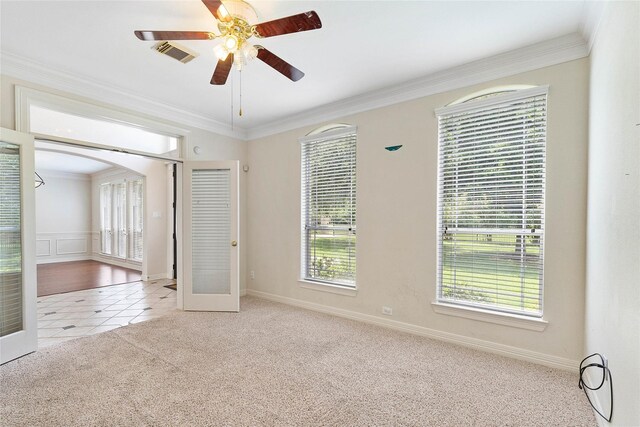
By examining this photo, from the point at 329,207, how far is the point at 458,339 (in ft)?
7.14

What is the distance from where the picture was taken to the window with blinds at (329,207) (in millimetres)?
3875

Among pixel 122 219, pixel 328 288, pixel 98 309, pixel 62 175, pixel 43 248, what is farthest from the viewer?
pixel 62 175

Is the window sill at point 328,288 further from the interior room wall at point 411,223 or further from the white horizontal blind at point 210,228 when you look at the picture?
the white horizontal blind at point 210,228

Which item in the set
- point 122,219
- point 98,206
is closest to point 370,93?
point 122,219

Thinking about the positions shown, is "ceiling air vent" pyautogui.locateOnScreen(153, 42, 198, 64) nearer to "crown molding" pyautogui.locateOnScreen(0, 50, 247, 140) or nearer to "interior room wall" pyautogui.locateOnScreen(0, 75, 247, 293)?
"crown molding" pyautogui.locateOnScreen(0, 50, 247, 140)

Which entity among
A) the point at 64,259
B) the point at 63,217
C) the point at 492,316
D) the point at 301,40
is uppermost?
the point at 301,40

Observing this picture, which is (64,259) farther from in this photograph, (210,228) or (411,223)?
(411,223)

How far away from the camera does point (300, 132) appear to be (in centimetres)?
434

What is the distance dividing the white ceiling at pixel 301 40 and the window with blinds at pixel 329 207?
0.75 m

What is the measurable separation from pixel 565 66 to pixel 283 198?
11.5 ft

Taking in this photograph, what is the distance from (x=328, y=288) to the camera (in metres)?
4.02

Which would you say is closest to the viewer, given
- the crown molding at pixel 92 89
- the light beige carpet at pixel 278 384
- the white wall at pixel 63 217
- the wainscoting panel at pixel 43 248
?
the light beige carpet at pixel 278 384

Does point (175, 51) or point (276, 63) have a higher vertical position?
point (175, 51)

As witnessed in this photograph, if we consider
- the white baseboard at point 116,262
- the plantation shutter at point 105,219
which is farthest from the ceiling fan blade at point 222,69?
the plantation shutter at point 105,219
